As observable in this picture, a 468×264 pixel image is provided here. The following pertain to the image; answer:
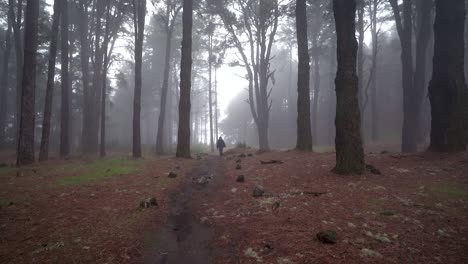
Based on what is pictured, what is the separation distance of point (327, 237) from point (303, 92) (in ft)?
31.5

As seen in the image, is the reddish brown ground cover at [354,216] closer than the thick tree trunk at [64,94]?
Yes

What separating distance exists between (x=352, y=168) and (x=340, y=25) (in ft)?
13.9

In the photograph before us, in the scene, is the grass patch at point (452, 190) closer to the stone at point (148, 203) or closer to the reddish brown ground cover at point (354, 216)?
the reddish brown ground cover at point (354, 216)

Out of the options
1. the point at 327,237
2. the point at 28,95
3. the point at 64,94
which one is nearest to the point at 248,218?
the point at 327,237

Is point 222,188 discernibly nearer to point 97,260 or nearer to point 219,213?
point 219,213

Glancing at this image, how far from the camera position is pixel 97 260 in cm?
392

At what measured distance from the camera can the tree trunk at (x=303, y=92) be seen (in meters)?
12.7

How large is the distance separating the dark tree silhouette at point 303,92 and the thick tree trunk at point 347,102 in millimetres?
4808

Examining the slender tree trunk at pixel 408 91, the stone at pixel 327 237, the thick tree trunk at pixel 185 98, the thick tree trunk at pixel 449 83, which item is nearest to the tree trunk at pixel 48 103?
the thick tree trunk at pixel 185 98

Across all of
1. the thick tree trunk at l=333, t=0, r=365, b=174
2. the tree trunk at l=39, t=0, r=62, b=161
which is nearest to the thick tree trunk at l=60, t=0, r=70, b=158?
the tree trunk at l=39, t=0, r=62, b=161

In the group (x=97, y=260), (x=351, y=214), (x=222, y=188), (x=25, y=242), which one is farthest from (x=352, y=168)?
(x=25, y=242)

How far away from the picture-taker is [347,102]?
762cm

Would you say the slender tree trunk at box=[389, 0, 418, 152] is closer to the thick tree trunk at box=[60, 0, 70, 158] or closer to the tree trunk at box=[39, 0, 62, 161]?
the tree trunk at box=[39, 0, 62, 161]

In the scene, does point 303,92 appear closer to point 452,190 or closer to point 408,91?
point 408,91
